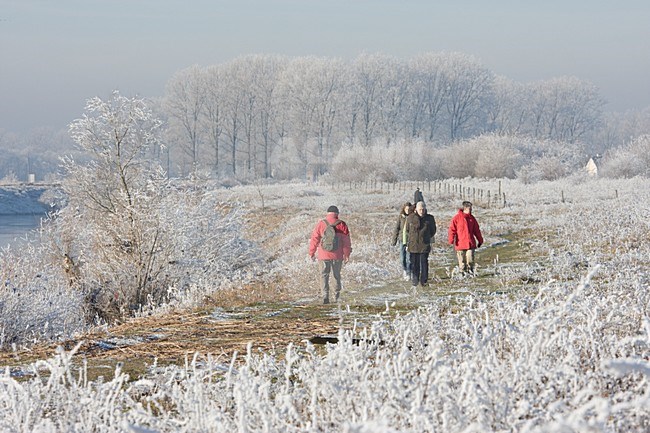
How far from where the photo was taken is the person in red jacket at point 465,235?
14047 millimetres

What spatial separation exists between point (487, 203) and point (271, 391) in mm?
33811

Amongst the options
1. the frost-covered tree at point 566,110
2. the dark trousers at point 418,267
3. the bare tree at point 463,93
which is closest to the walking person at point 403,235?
the dark trousers at point 418,267

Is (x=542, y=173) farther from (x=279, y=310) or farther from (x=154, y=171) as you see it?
(x=279, y=310)

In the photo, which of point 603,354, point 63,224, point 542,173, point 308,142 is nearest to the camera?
point 603,354

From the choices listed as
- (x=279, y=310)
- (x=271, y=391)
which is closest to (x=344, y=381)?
(x=271, y=391)

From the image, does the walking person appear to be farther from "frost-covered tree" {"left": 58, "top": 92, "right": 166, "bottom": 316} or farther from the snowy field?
"frost-covered tree" {"left": 58, "top": 92, "right": 166, "bottom": 316}

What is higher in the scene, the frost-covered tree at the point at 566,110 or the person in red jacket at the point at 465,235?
the frost-covered tree at the point at 566,110

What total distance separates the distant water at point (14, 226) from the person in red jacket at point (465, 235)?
97.6 feet

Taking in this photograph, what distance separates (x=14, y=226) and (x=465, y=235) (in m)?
45.8

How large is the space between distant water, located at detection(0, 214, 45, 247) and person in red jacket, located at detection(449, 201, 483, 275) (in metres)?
29.8

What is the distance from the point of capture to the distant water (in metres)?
41.7

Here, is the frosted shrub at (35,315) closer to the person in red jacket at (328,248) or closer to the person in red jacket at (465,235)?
the person in red jacket at (328,248)

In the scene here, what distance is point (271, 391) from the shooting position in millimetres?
5164

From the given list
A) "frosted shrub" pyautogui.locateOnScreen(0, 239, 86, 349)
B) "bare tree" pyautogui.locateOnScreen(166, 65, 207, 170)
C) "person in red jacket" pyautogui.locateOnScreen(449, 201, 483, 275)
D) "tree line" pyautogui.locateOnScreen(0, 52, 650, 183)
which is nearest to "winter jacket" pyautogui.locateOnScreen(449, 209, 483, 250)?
"person in red jacket" pyautogui.locateOnScreen(449, 201, 483, 275)
